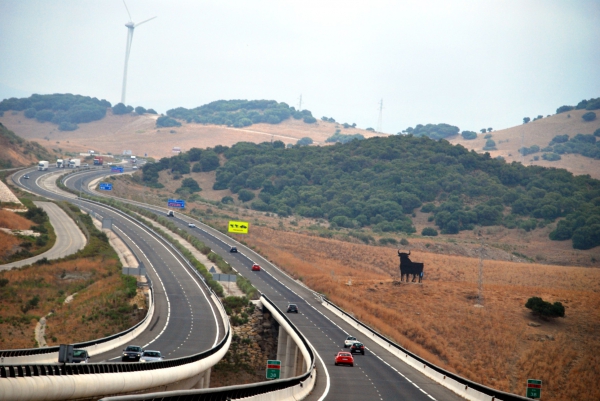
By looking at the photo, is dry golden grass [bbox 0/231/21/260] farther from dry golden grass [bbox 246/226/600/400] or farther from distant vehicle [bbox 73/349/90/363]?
distant vehicle [bbox 73/349/90/363]

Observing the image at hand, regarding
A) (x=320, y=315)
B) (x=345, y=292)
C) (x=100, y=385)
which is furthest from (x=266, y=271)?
(x=100, y=385)

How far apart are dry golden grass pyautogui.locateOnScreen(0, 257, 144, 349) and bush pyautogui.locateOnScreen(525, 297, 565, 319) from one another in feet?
128

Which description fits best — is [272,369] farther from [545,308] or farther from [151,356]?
[545,308]

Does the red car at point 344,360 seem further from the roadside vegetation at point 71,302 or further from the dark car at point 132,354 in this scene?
the roadside vegetation at point 71,302

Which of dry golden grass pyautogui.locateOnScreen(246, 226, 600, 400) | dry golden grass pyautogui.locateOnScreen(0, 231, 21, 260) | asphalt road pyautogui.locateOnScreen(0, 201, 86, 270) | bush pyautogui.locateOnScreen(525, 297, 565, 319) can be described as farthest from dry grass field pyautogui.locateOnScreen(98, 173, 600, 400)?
dry golden grass pyautogui.locateOnScreen(0, 231, 21, 260)

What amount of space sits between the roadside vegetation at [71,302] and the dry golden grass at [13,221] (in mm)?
11662

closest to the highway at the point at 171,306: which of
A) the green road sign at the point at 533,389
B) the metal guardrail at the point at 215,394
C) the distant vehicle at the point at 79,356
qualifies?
the distant vehicle at the point at 79,356

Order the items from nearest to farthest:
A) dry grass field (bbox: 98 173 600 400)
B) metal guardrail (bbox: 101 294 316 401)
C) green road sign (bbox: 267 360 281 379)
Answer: metal guardrail (bbox: 101 294 316 401) < green road sign (bbox: 267 360 281 379) < dry grass field (bbox: 98 173 600 400)

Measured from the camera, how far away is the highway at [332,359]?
37.5 m

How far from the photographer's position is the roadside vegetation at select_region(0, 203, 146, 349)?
59500mm

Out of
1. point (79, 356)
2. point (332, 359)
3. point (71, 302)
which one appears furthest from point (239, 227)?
point (79, 356)

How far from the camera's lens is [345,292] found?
274 feet

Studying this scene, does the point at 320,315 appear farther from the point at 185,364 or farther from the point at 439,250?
the point at 439,250

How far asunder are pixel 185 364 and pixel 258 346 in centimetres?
3010
